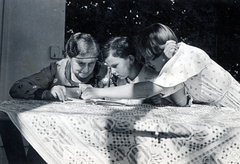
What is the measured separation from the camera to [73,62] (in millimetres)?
2389

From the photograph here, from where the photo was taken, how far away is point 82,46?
237 centimetres

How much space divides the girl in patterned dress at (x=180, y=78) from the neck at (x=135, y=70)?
0.08 meters

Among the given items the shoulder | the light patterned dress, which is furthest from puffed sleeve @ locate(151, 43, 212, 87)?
the shoulder

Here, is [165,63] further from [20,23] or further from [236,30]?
[20,23]

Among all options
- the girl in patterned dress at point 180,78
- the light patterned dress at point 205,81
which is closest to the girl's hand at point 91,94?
the girl in patterned dress at point 180,78

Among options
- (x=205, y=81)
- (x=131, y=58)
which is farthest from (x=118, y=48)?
(x=205, y=81)

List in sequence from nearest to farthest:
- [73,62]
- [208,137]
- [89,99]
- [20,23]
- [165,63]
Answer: [208,137], [89,99], [165,63], [73,62], [20,23]

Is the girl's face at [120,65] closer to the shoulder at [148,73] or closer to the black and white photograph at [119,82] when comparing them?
the black and white photograph at [119,82]

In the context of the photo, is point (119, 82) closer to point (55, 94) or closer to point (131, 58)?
point (131, 58)

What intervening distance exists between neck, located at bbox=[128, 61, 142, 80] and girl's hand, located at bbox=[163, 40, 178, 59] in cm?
27

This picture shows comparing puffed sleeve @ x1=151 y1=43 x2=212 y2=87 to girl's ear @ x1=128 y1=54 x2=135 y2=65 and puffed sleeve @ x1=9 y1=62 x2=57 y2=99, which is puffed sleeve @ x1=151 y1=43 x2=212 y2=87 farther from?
puffed sleeve @ x1=9 y1=62 x2=57 y2=99

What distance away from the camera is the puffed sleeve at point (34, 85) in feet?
6.88

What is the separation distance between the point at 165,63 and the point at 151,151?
3.31 ft

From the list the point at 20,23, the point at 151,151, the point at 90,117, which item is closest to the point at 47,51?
the point at 20,23
